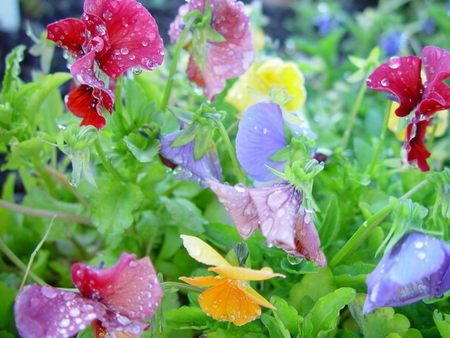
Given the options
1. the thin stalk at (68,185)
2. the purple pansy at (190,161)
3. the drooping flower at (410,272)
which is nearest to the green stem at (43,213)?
the thin stalk at (68,185)

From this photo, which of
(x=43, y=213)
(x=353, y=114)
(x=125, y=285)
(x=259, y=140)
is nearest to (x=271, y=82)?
(x=353, y=114)

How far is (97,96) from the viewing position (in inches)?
26.5

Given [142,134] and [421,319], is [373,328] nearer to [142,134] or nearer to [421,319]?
[421,319]

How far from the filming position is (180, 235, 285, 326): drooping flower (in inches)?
23.8

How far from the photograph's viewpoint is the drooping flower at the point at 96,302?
57 cm

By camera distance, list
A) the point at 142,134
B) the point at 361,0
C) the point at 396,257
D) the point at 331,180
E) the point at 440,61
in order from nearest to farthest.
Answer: the point at 396,257, the point at 440,61, the point at 142,134, the point at 331,180, the point at 361,0

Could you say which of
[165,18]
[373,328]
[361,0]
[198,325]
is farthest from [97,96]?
[361,0]

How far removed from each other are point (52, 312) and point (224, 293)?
0.67ft

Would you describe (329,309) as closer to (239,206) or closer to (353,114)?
(239,206)

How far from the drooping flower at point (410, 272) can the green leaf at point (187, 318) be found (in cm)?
25

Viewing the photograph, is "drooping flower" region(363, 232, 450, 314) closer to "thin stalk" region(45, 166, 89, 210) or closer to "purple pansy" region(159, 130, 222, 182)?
"purple pansy" region(159, 130, 222, 182)

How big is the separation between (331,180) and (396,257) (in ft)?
1.16

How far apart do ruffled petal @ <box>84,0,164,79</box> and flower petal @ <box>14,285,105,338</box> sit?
0.28m

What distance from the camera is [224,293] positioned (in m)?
0.67
